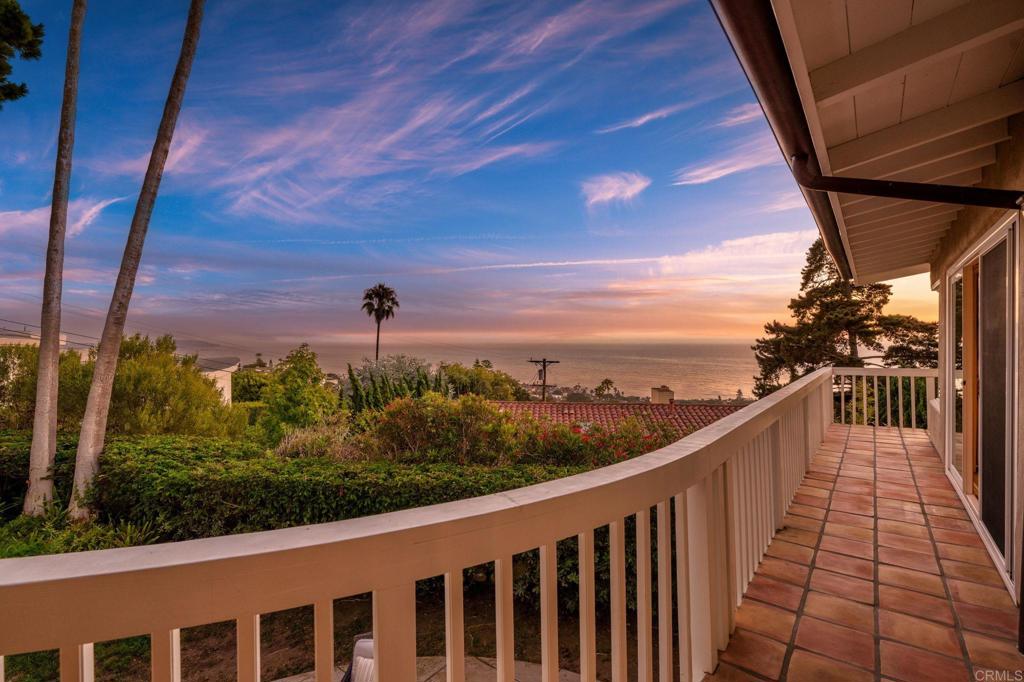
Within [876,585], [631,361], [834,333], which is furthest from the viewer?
[631,361]

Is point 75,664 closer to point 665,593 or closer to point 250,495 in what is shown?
point 665,593

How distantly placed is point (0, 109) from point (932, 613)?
1233 cm

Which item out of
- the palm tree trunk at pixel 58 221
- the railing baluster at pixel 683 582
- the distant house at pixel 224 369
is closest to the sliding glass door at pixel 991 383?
the railing baluster at pixel 683 582

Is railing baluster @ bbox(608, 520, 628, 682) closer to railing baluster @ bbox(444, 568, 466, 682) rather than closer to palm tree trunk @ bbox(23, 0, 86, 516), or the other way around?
railing baluster @ bbox(444, 568, 466, 682)

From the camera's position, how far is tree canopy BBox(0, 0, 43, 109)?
7262mm

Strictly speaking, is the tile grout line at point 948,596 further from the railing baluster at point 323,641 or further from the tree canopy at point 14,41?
the tree canopy at point 14,41

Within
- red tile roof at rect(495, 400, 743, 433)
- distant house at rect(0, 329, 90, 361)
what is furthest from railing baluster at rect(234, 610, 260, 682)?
distant house at rect(0, 329, 90, 361)

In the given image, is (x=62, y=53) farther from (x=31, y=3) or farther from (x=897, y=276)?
(x=897, y=276)

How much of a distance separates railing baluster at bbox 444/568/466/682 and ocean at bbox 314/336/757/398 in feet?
73.8

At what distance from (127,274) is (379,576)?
7.95 meters

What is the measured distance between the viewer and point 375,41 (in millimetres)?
8180

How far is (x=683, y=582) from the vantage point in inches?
64.5

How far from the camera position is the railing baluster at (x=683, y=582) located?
160 centimetres

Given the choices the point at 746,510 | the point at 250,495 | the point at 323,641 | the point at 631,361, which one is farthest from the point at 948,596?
the point at 631,361
